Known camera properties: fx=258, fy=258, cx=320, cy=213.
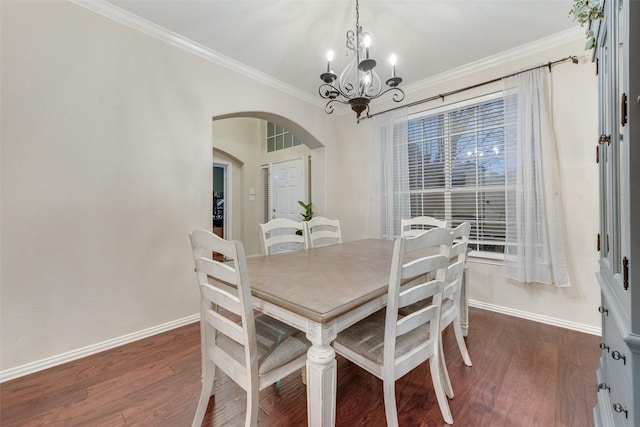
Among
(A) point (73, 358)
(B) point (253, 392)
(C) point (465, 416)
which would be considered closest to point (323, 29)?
(B) point (253, 392)

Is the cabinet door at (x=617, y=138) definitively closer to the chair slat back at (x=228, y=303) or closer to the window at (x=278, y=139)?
the chair slat back at (x=228, y=303)

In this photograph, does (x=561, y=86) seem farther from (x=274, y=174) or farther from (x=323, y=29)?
(x=274, y=174)

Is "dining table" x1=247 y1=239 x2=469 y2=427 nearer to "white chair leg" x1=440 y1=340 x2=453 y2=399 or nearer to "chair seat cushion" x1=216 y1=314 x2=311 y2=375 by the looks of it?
"chair seat cushion" x1=216 y1=314 x2=311 y2=375

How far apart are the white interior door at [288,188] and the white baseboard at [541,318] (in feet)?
9.91

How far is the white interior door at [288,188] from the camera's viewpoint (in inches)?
188

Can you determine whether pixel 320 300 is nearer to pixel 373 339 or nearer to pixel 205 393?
pixel 373 339

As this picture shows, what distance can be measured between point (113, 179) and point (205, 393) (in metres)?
1.76

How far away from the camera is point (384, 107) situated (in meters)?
3.54

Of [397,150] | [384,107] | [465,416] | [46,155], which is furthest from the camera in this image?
[384,107]

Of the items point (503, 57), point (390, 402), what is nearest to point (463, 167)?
point (503, 57)

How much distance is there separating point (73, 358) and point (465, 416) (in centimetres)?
256

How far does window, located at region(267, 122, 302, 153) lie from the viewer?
502cm

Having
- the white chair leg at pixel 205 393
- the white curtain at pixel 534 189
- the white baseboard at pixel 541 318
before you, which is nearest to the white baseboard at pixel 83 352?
the white chair leg at pixel 205 393

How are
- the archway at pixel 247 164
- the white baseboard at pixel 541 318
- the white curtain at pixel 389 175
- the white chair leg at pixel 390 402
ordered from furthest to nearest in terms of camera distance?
the archway at pixel 247 164 < the white curtain at pixel 389 175 < the white baseboard at pixel 541 318 < the white chair leg at pixel 390 402
